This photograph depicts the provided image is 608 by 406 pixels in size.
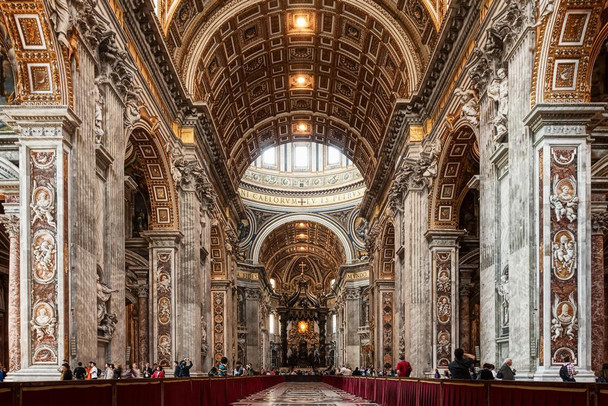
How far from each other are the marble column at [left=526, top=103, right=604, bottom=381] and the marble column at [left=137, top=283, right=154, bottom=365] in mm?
14520

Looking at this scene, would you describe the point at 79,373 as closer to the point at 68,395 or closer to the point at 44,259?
the point at 44,259

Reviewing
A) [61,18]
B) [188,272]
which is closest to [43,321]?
[61,18]

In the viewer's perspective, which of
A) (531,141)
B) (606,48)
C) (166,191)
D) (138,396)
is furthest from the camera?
(166,191)

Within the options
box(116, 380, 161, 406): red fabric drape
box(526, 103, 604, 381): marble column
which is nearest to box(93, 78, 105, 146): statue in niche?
box(116, 380, 161, 406): red fabric drape

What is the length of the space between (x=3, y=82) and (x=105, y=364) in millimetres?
5815

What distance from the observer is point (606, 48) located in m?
14.3

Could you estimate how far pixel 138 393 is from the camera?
33.5 ft

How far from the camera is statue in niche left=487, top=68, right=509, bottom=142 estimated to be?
1407 centimetres

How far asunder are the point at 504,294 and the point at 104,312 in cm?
738

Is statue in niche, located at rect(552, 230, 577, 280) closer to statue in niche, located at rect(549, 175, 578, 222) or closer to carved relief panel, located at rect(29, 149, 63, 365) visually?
statue in niche, located at rect(549, 175, 578, 222)

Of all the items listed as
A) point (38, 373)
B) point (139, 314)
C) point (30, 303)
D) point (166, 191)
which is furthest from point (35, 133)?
point (139, 314)

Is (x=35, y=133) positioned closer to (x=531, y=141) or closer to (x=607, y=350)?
(x=531, y=141)

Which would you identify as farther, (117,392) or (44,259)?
(44,259)

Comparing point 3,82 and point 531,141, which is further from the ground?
point 3,82
